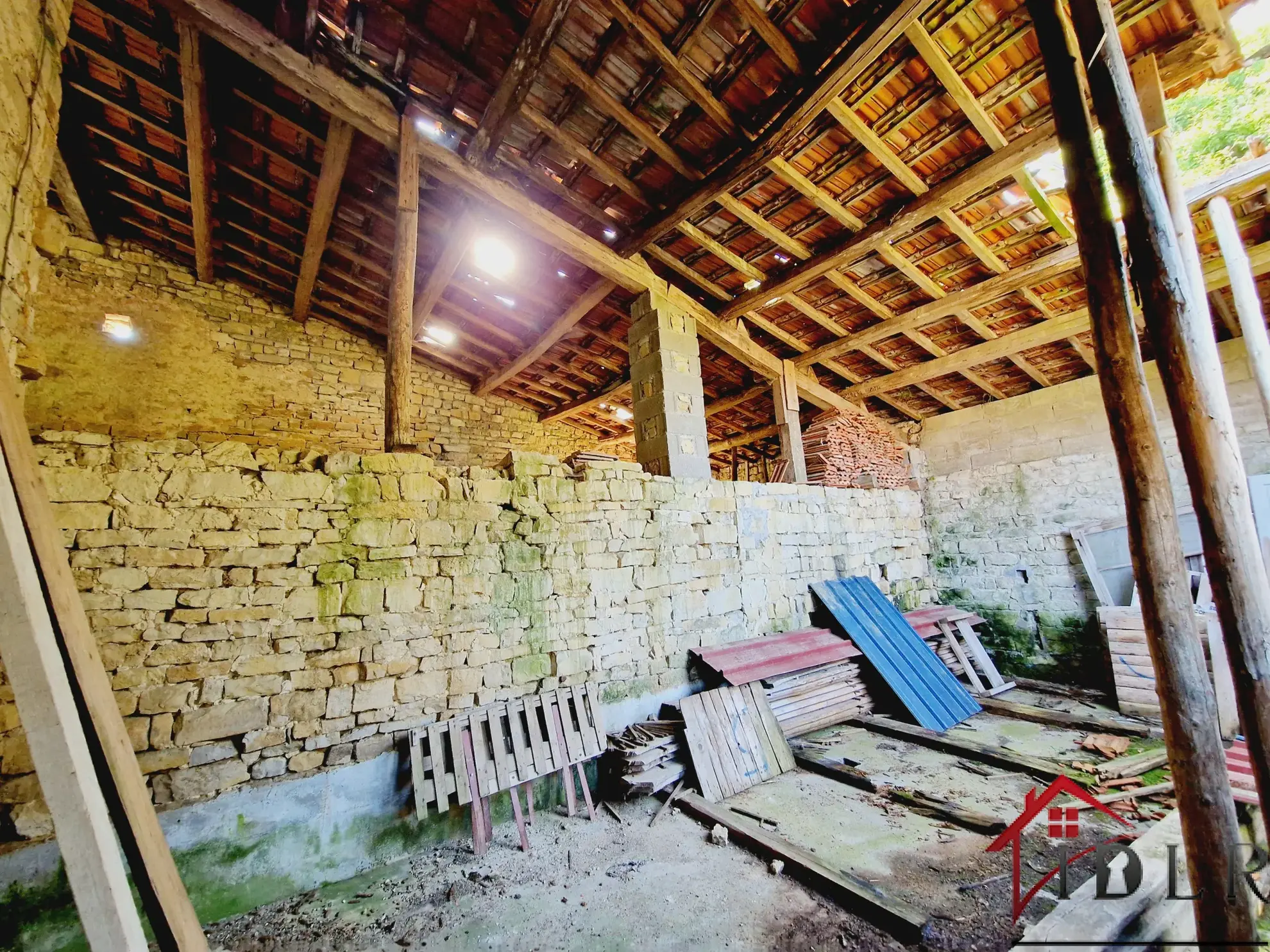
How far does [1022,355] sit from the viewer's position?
668cm

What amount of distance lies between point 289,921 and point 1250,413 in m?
9.63

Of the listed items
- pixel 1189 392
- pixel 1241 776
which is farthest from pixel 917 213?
pixel 1241 776

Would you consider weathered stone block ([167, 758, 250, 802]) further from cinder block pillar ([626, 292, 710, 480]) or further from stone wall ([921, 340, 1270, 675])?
stone wall ([921, 340, 1270, 675])

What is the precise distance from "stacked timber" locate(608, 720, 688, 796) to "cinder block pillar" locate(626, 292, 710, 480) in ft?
8.14

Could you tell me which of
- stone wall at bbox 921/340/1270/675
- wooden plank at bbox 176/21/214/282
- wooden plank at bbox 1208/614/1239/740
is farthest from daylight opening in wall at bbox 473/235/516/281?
wooden plank at bbox 1208/614/1239/740

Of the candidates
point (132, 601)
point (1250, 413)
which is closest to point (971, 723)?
point (1250, 413)

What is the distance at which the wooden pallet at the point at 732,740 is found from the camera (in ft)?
12.5

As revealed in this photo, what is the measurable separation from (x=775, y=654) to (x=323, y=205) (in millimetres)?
6589

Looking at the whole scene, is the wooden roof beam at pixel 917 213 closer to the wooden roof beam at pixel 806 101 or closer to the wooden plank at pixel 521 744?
the wooden roof beam at pixel 806 101

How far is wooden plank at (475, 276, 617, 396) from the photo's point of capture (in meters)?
5.88

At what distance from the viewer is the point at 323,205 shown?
5129 mm

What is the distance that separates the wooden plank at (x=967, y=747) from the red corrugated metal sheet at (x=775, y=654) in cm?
70

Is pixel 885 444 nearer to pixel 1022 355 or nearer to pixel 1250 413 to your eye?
pixel 1022 355

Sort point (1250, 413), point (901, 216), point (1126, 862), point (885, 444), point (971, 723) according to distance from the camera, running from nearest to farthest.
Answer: point (1126, 862)
point (901, 216)
point (971, 723)
point (1250, 413)
point (885, 444)
